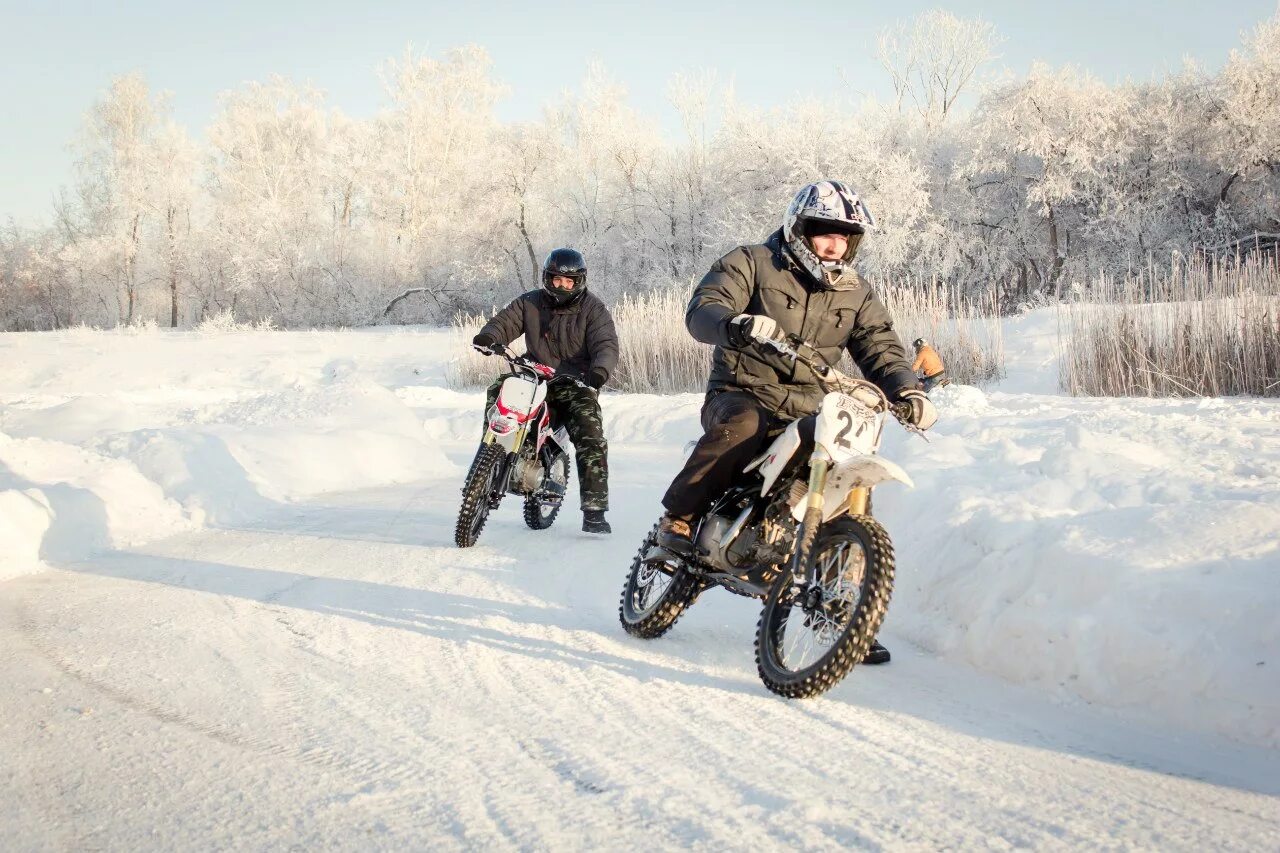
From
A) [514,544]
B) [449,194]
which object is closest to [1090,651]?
[514,544]

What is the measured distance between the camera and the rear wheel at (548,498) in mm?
7848

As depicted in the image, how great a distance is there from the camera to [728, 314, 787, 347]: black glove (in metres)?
4.01

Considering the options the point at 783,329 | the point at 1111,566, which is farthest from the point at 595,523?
the point at 1111,566

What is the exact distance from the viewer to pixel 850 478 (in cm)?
398

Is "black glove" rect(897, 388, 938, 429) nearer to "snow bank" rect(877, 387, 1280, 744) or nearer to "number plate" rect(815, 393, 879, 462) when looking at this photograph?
"number plate" rect(815, 393, 879, 462)

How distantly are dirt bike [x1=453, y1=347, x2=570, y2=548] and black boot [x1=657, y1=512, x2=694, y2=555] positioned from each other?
106 inches

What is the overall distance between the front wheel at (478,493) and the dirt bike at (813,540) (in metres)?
2.87

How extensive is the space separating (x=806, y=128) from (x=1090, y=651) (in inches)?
1278

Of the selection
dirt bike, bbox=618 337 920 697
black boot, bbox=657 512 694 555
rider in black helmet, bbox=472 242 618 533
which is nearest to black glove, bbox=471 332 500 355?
rider in black helmet, bbox=472 242 618 533

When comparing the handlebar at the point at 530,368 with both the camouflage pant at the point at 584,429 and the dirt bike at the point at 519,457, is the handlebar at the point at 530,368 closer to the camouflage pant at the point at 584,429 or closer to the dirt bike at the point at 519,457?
the dirt bike at the point at 519,457

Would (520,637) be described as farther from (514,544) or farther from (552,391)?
(552,391)

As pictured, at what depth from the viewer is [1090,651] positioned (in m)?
4.06

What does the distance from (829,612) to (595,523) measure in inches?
158

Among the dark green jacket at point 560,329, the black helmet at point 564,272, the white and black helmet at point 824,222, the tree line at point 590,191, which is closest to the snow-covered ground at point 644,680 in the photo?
the dark green jacket at point 560,329
